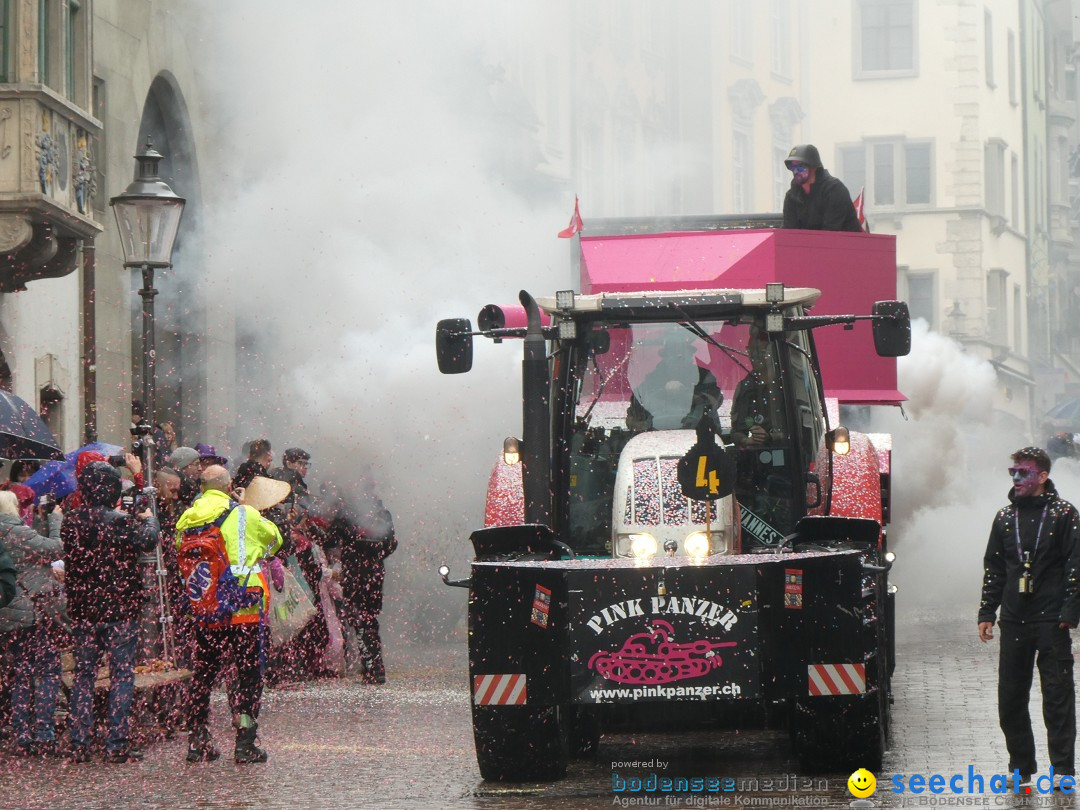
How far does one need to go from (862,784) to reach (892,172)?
43.4 metres

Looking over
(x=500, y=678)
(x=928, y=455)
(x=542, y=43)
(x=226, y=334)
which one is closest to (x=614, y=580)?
(x=500, y=678)

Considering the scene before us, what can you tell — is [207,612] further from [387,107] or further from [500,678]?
[387,107]

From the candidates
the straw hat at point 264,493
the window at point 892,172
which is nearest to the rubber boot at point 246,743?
the straw hat at point 264,493

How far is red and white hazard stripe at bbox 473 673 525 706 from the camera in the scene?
32.1 feet

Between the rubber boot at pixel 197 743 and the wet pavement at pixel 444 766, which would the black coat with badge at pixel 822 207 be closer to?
the wet pavement at pixel 444 766

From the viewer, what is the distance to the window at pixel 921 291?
50469 mm

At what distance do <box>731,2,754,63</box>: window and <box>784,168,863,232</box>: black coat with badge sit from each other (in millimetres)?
24084

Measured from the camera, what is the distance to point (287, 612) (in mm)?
14523

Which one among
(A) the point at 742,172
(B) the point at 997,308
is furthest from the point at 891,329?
(B) the point at 997,308

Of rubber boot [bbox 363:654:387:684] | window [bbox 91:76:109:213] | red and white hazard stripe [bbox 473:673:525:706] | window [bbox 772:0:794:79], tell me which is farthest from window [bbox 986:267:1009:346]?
red and white hazard stripe [bbox 473:673:525:706]

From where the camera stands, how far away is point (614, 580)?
31.4ft

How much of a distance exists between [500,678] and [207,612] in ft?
6.59

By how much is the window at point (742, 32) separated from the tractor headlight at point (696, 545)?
29.9 metres

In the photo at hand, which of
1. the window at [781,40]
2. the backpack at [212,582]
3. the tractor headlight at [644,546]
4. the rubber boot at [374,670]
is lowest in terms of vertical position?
the rubber boot at [374,670]
